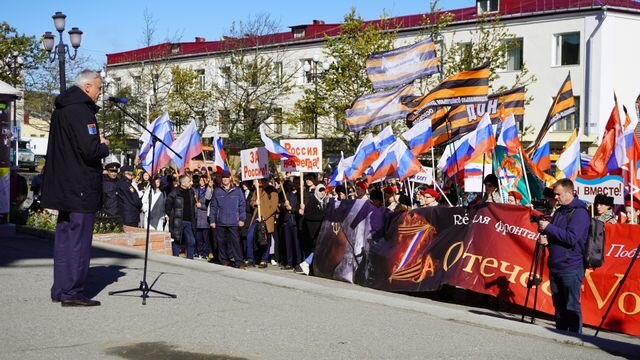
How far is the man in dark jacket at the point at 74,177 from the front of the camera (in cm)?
746

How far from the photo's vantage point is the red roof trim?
4409cm

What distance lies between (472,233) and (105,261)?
505 centimetres

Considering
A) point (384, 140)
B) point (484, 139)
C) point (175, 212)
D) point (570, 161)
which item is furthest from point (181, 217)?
point (570, 161)

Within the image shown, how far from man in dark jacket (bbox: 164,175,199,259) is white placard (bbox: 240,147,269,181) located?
130 cm

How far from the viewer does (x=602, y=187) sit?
13938 millimetres

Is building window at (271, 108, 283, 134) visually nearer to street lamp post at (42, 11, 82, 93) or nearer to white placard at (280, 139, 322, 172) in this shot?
street lamp post at (42, 11, 82, 93)

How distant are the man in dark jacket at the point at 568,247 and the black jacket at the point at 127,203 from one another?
10293mm

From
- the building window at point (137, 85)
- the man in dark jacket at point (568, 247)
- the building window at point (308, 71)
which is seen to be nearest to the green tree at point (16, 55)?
the building window at point (137, 85)

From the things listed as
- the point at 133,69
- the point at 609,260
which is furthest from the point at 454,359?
the point at 133,69

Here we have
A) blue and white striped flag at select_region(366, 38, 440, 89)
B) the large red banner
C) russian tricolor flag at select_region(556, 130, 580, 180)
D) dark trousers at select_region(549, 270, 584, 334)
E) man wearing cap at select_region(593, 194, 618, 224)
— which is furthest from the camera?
blue and white striped flag at select_region(366, 38, 440, 89)

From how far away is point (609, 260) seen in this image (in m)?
11.1

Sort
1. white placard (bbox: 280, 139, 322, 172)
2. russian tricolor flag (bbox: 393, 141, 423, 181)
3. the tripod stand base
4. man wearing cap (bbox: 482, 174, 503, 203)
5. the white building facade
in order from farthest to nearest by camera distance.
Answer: the white building facade, white placard (bbox: 280, 139, 322, 172), russian tricolor flag (bbox: 393, 141, 423, 181), man wearing cap (bbox: 482, 174, 503, 203), the tripod stand base

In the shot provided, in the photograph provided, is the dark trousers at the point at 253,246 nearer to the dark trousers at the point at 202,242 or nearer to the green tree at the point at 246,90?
the dark trousers at the point at 202,242

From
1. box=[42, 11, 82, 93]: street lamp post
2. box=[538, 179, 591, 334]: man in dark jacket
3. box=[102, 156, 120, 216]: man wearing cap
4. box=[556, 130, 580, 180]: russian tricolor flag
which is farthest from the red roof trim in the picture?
box=[538, 179, 591, 334]: man in dark jacket
